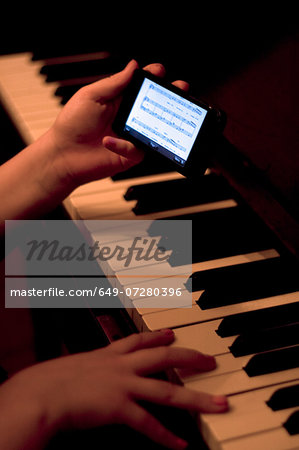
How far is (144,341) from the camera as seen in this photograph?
95cm

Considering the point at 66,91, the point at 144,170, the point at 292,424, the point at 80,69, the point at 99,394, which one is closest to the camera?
the point at 292,424

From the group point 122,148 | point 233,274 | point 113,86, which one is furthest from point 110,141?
point 233,274

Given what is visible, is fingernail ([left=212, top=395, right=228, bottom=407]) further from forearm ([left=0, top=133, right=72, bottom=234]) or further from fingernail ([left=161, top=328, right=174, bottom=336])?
forearm ([left=0, top=133, right=72, bottom=234])

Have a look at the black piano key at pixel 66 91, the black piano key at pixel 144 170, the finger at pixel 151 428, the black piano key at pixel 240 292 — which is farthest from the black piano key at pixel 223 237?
the black piano key at pixel 66 91

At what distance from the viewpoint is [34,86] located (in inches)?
72.9

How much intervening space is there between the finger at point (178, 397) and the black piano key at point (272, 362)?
0.08m

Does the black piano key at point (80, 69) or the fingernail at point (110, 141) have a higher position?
the fingernail at point (110, 141)

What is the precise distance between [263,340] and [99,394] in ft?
0.90

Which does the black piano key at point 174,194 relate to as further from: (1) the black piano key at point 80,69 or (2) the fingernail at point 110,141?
(1) the black piano key at point 80,69

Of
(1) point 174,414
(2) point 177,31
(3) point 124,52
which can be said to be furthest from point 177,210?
(3) point 124,52

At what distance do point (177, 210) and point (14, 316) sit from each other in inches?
20.1

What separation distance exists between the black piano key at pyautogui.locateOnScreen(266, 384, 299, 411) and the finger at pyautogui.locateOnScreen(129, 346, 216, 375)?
0.11 m

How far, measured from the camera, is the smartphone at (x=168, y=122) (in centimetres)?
110

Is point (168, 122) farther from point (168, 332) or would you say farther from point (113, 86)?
point (168, 332)
